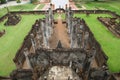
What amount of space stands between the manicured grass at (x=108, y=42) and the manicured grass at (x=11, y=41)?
1449cm

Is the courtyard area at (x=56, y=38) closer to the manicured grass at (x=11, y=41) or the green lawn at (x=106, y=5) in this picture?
the manicured grass at (x=11, y=41)

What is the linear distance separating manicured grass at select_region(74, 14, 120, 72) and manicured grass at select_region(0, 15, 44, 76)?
14.5 m

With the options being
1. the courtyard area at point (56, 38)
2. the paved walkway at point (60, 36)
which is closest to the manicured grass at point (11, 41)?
the courtyard area at point (56, 38)

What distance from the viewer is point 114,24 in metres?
45.5

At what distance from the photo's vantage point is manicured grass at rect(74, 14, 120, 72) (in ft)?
91.7

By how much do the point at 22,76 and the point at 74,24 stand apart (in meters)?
15.9

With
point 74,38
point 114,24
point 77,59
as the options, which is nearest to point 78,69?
point 77,59

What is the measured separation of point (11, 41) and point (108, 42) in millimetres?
18501

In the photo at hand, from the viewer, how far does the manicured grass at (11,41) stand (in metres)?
28.2

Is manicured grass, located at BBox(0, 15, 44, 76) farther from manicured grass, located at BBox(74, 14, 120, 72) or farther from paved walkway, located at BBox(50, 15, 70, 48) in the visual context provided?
manicured grass, located at BBox(74, 14, 120, 72)

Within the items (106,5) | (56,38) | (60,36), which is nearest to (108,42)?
(60,36)

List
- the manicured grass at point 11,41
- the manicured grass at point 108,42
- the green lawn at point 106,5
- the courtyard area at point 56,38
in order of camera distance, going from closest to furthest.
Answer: the manicured grass at point 108,42, the manicured grass at point 11,41, the courtyard area at point 56,38, the green lawn at point 106,5

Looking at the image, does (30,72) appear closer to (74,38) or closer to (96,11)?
(74,38)

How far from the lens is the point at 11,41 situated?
37.6 metres
